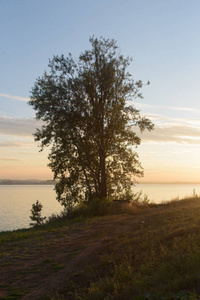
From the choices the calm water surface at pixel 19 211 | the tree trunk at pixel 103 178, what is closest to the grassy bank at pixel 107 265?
the tree trunk at pixel 103 178

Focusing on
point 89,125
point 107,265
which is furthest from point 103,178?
point 107,265

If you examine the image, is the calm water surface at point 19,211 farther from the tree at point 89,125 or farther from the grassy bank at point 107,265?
the grassy bank at point 107,265

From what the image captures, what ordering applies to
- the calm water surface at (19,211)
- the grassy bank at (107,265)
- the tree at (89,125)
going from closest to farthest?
the grassy bank at (107,265) < the tree at (89,125) < the calm water surface at (19,211)

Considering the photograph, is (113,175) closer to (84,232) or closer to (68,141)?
(68,141)

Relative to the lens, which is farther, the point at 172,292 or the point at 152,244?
the point at 152,244

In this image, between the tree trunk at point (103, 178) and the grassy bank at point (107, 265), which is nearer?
the grassy bank at point (107, 265)

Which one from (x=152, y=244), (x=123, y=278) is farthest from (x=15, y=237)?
(x=123, y=278)

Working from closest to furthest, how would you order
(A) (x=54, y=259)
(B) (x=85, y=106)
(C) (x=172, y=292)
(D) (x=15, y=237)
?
(C) (x=172, y=292)
(A) (x=54, y=259)
(D) (x=15, y=237)
(B) (x=85, y=106)

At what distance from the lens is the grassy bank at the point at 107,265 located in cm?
636

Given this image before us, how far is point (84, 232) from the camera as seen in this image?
46.0 ft

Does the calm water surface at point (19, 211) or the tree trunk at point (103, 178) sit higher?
the tree trunk at point (103, 178)

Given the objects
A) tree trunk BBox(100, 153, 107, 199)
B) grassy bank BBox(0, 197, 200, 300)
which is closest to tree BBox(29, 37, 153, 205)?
tree trunk BBox(100, 153, 107, 199)

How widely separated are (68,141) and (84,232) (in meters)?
10.7

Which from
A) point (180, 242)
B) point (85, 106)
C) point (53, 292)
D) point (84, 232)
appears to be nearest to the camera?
point (53, 292)
